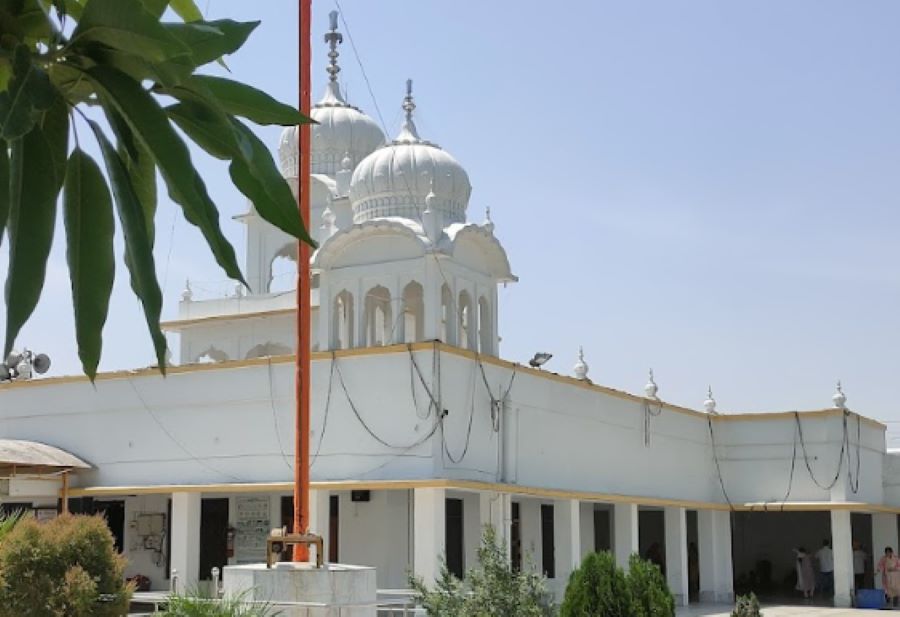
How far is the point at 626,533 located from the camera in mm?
24188

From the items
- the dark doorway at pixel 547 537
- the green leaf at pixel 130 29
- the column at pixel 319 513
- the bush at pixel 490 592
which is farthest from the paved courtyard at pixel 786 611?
the green leaf at pixel 130 29

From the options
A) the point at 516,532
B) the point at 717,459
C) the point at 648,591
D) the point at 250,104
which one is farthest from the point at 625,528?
the point at 250,104

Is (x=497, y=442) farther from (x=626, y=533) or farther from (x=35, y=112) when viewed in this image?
(x=35, y=112)

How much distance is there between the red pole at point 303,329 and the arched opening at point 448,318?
26.4 feet

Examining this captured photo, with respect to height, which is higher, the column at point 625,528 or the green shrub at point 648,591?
the column at point 625,528

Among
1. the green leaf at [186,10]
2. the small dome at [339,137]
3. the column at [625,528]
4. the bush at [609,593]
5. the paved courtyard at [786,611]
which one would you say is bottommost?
Result: the paved courtyard at [786,611]

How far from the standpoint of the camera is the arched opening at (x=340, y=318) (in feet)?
69.6

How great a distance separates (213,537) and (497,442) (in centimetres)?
616

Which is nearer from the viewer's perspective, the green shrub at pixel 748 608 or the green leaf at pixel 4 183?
the green leaf at pixel 4 183

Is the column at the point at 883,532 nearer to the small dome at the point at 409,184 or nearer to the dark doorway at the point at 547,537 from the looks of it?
the dark doorway at the point at 547,537

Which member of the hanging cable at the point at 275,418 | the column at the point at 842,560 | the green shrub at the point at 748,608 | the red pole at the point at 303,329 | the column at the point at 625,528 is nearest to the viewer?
the red pole at the point at 303,329

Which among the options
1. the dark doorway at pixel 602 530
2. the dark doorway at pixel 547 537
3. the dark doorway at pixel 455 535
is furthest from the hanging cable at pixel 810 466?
the dark doorway at pixel 455 535

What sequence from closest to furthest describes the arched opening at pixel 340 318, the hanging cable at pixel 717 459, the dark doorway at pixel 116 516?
the arched opening at pixel 340 318 → the dark doorway at pixel 116 516 → the hanging cable at pixel 717 459

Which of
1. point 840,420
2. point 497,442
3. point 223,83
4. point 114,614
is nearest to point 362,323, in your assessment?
point 497,442
